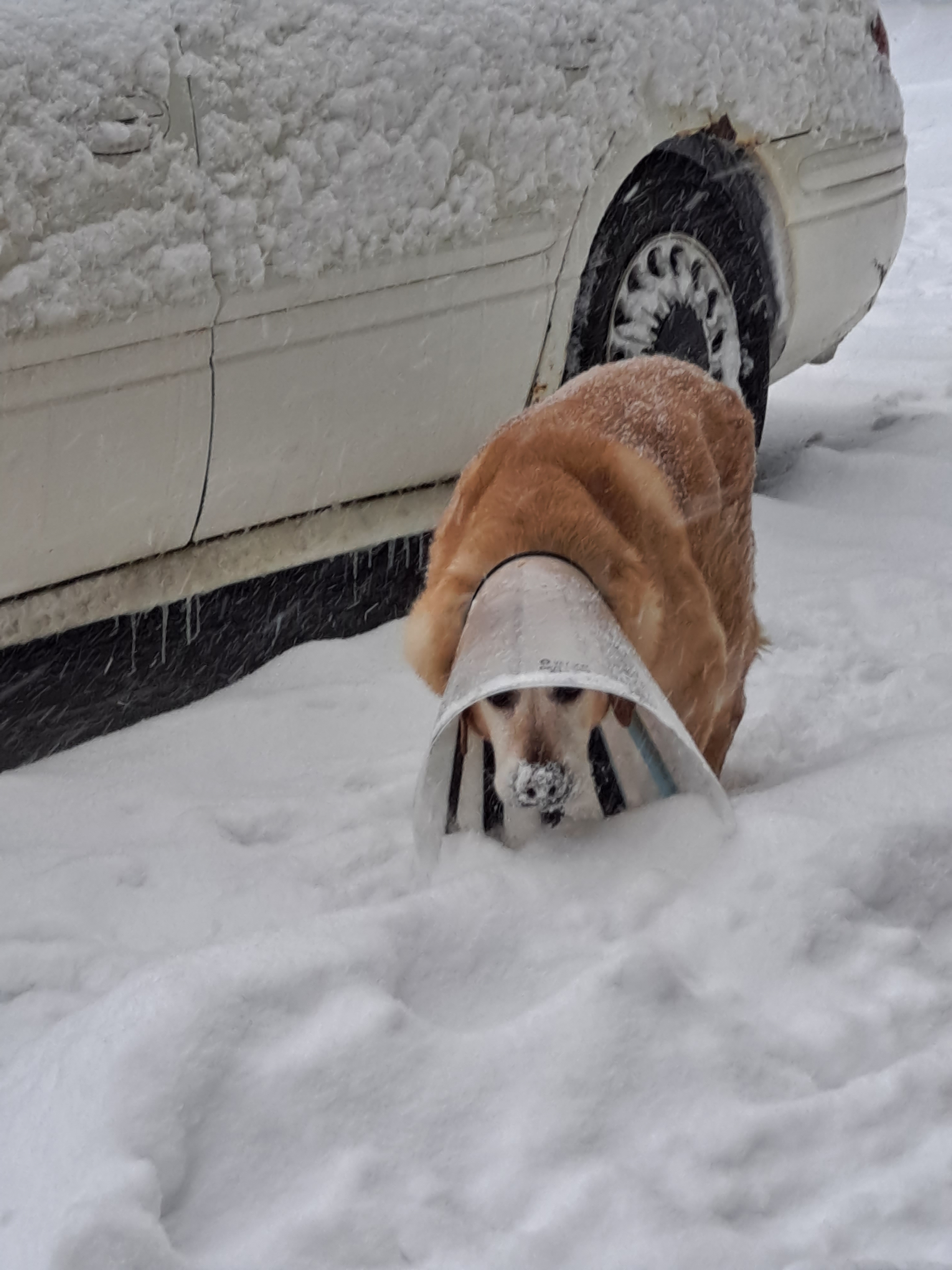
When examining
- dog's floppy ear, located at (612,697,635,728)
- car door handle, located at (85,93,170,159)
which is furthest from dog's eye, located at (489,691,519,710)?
car door handle, located at (85,93,170,159)

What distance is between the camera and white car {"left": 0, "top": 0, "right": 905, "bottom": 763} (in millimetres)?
2529

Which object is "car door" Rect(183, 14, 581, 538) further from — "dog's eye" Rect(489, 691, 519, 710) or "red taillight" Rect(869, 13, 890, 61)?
"red taillight" Rect(869, 13, 890, 61)

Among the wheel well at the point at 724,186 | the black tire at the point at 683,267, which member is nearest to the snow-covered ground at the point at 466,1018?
the black tire at the point at 683,267

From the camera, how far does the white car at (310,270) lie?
2529 millimetres

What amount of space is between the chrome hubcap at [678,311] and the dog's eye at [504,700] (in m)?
1.64

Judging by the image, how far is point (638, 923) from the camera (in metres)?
2.01

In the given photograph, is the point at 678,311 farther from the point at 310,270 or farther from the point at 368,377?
the point at 310,270

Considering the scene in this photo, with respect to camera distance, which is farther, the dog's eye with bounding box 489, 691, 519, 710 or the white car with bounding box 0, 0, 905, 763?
the white car with bounding box 0, 0, 905, 763

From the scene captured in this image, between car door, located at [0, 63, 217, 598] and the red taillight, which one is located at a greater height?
the red taillight

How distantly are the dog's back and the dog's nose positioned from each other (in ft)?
1.07

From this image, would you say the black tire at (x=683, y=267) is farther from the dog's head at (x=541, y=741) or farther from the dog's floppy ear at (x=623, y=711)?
the dog's head at (x=541, y=741)

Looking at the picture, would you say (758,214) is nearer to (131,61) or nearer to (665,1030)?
(131,61)

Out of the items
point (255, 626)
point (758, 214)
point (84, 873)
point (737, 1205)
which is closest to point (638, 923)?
point (737, 1205)

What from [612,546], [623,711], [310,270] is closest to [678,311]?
[310,270]
